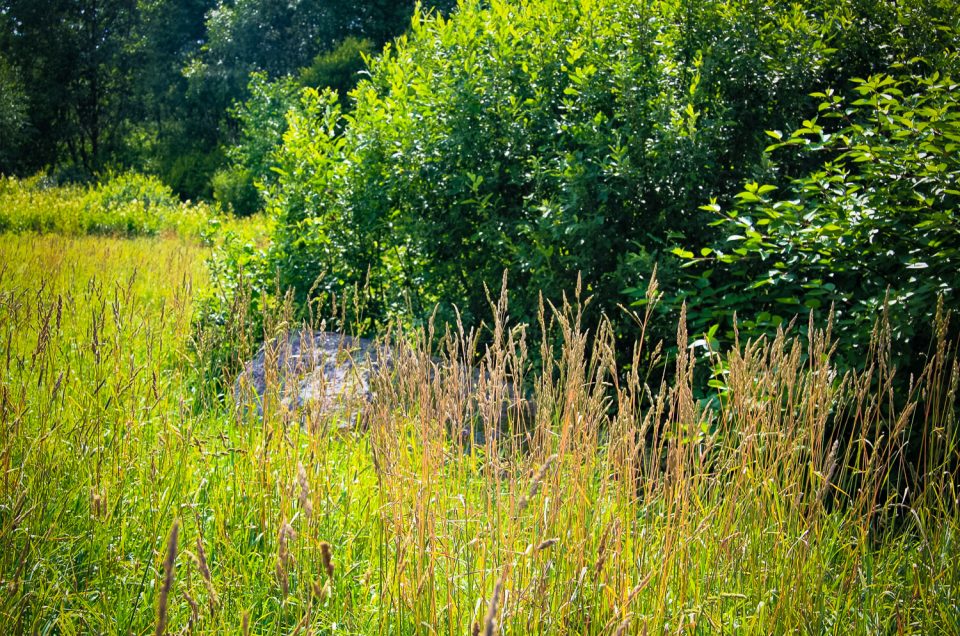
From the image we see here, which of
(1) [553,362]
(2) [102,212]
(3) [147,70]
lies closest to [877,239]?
(1) [553,362]

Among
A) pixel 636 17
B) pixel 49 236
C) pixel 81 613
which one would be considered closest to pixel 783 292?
pixel 636 17

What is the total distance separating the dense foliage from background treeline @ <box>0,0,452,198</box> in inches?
553

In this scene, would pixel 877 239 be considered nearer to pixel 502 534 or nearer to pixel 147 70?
pixel 502 534

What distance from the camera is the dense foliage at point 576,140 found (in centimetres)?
430

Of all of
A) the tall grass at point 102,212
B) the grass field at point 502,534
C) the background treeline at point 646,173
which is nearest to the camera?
the grass field at point 502,534

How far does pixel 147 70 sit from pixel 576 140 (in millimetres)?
23935

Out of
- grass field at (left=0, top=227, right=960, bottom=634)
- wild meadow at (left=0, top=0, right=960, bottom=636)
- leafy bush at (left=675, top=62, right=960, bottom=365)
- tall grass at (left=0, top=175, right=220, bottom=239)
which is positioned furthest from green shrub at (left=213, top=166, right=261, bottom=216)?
grass field at (left=0, top=227, right=960, bottom=634)

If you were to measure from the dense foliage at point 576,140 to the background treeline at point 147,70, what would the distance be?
1404 centimetres

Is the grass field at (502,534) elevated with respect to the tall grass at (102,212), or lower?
lower

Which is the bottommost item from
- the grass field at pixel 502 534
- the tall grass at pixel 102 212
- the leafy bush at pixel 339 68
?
the grass field at pixel 502 534

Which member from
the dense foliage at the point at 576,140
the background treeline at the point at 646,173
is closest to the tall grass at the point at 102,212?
the background treeline at the point at 646,173

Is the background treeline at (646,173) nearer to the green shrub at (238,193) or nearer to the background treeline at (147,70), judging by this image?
the green shrub at (238,193)

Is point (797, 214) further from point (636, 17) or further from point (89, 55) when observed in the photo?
point (89, 55)

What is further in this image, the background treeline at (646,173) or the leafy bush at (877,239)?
the background treeline at (646,173)
